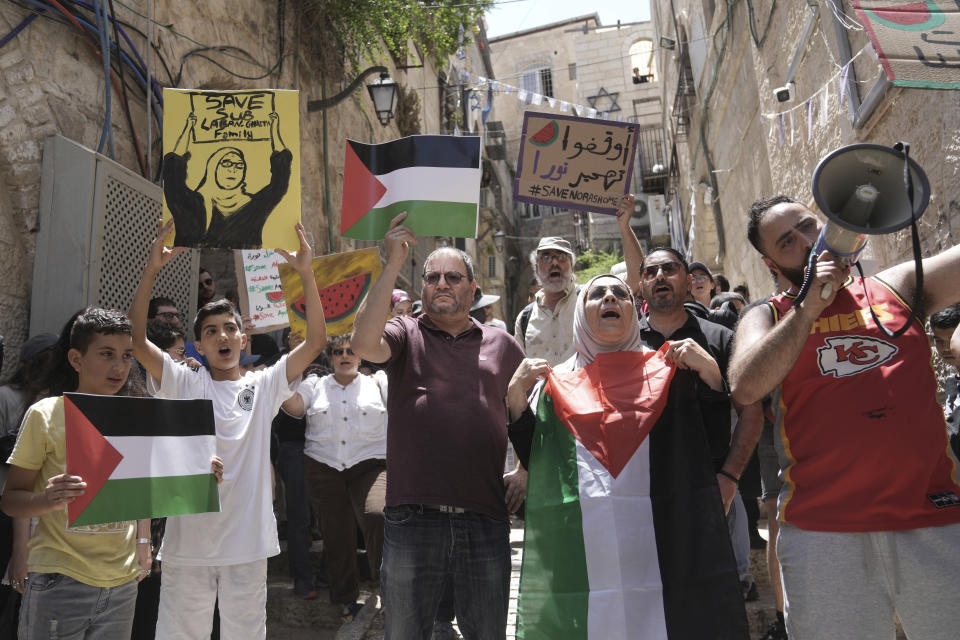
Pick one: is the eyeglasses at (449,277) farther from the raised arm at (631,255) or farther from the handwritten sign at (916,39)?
the handwritten sign at (916,39)

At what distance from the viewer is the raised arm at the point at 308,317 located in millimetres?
3311

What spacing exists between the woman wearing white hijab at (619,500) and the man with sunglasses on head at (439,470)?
271 mm

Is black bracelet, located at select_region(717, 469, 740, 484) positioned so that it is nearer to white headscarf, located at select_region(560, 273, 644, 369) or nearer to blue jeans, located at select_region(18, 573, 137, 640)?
white headscarf, located at select_region(560, 273, 644, 369)

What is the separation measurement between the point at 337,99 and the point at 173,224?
5.85 metres

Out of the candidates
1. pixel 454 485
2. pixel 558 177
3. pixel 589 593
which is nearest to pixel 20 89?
pixel 558 177

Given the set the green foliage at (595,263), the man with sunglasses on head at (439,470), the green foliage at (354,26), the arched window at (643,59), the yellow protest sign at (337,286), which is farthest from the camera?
the arched window at (643,59)

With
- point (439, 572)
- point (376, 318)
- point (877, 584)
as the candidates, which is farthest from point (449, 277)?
point (877, 584)

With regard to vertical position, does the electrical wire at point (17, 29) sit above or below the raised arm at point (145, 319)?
above

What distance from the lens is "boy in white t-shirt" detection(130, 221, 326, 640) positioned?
3045 mm

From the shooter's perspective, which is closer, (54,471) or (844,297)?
(844,297)

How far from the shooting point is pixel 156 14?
228 inches

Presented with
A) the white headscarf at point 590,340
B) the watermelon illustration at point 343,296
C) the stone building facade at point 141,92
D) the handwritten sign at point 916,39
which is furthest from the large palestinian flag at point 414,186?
the stone building facade at point 141,92

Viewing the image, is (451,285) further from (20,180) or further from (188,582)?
(20,180)

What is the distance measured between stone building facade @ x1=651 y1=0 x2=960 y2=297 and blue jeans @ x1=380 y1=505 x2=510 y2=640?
176 centimetres
